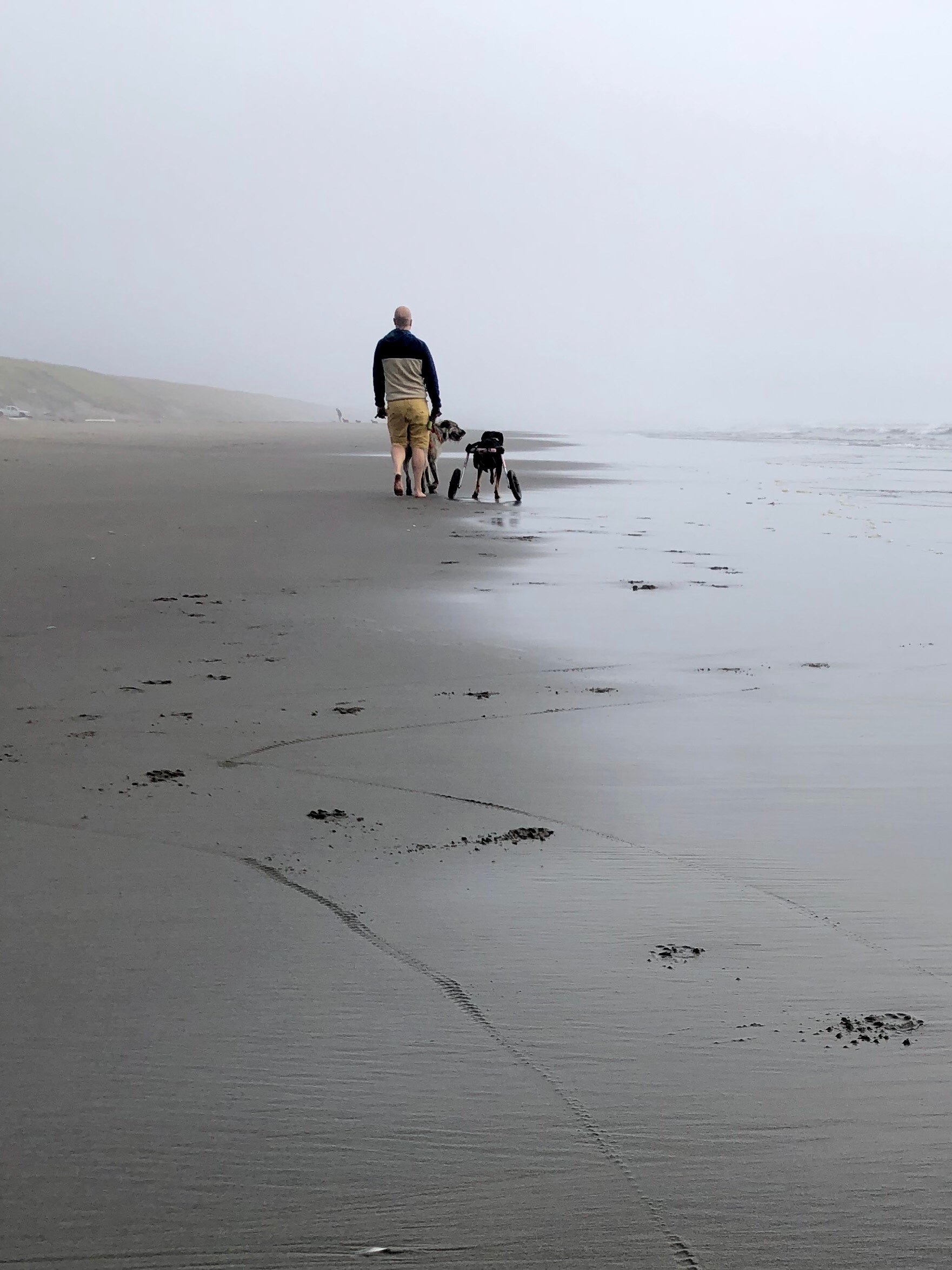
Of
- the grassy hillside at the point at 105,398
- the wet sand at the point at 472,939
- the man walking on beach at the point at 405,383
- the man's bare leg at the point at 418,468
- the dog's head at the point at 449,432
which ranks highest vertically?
the grassy hillside at the point at 105,398

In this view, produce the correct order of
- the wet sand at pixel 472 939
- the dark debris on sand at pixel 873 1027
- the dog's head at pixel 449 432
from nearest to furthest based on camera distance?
the wet sand at pixel 472 939 < the dark debris on sand at pixel 873 1027 < the dog's head at pixel 449 432

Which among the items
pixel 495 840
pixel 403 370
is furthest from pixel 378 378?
pixel 495 840

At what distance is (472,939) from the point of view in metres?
2.33

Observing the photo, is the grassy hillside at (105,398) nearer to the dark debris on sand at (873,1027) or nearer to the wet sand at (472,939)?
the wet sand at (472,939)

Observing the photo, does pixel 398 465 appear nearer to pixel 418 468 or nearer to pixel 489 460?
pixel 418 468

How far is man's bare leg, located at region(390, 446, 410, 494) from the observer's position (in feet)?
41.6

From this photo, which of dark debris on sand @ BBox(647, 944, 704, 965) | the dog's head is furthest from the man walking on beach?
dark debris on sand @ BBox(647, 944, 704, 965)

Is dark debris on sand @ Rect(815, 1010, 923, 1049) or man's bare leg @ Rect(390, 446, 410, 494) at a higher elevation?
man's bare leg @ Rect(390, 446, 410, 494)

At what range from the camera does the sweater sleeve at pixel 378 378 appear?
12328mm

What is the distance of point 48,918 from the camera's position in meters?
2.36

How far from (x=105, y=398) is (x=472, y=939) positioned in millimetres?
82521

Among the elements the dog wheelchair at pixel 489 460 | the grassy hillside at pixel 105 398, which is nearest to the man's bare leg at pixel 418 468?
the dog wheelchair at pixel 489 460

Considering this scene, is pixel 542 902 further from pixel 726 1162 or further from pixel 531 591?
pixel 531 591

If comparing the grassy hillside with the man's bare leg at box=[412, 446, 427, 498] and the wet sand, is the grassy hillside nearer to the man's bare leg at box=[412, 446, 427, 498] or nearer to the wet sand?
the man's bare leg at box=[412, 446, 427, 498]
